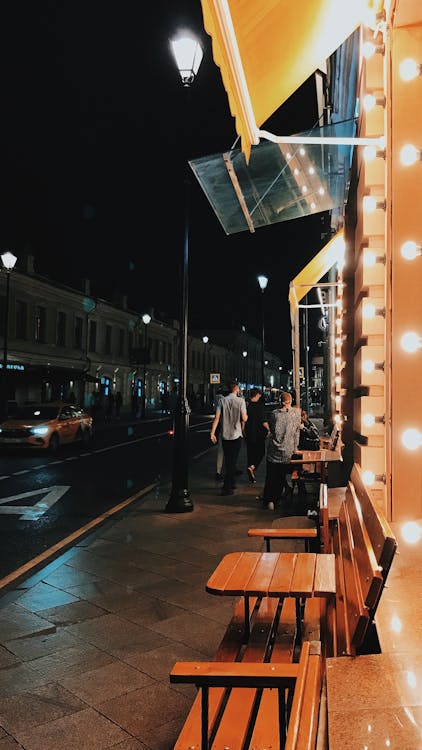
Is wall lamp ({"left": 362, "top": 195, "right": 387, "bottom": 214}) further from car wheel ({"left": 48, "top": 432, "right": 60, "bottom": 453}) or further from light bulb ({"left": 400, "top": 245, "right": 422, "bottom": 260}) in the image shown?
car wheel ({"left": 48, "top": 432, "right": 60, "bottom": 453})

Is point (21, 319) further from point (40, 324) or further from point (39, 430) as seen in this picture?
point (39, 430)

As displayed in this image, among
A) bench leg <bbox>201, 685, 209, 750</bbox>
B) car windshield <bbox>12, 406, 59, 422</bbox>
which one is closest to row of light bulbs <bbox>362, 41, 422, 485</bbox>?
bench leg <bbox>201, 685, 209, 750</bbox>

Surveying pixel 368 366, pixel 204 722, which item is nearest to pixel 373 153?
pixel 368 366

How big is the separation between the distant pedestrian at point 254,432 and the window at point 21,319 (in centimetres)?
2784

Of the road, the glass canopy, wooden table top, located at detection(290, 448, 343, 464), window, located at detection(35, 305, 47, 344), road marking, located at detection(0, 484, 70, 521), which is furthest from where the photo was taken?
window, located at detection(35, 305, 47, 344)

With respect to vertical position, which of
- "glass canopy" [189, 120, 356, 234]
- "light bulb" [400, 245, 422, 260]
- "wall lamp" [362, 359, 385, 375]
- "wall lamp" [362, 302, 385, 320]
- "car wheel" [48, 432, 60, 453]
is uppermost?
"glass canopy" [189, 120, 356, 234]

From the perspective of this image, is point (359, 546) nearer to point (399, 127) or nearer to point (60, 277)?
point (399, 127)

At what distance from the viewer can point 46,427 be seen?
735 inches

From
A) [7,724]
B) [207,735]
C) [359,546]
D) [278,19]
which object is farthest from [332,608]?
[278,19]

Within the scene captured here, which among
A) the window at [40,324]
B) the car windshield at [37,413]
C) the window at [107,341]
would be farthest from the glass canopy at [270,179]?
the window at [107,341]

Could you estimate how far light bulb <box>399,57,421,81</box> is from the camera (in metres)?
4.27

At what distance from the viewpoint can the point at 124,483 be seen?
40.9ft

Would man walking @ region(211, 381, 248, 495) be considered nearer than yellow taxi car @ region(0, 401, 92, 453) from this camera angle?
Yes

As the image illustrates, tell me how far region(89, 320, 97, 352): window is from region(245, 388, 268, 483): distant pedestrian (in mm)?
36635
